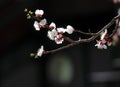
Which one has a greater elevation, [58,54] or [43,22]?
[58,54]

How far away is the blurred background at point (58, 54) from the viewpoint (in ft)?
28.3

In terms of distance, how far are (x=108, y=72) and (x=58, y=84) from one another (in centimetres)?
110

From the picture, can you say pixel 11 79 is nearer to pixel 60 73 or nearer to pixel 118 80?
pixel 60 73

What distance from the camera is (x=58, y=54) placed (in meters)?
9.82

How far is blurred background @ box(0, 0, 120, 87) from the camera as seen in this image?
8625 millimetres

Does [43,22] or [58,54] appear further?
[58,54]

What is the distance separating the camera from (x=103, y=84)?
30.3 ft

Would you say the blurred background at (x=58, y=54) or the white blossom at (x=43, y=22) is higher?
the blurred background at (x=58, y=54)

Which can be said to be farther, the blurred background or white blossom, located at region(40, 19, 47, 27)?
the blurred background

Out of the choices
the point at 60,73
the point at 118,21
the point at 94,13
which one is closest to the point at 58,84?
the point at 60,73

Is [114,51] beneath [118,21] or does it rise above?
above

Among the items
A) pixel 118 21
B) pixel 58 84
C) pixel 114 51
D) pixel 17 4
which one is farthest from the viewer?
pixel 58 84

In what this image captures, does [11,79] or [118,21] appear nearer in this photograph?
[118,21]

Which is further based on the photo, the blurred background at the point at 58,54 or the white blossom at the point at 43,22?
the blurred background at the point at 58,54
